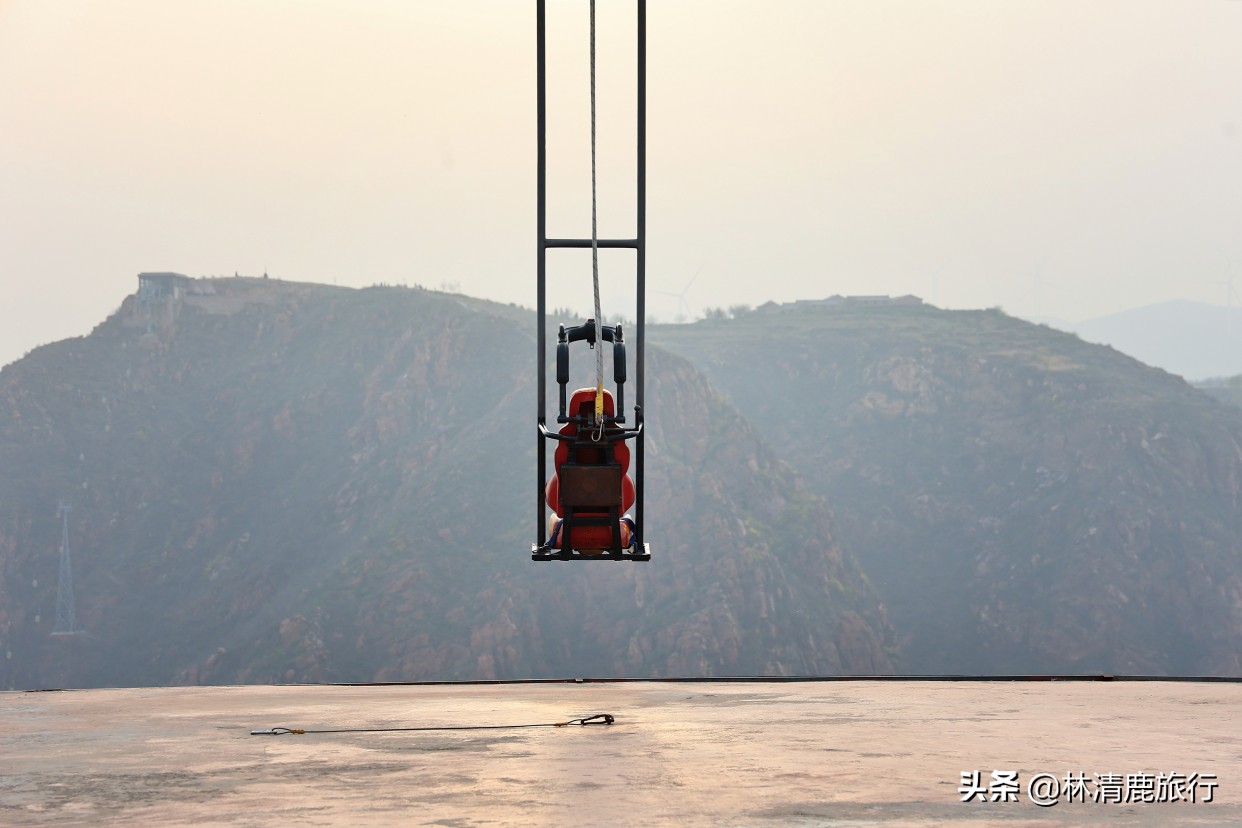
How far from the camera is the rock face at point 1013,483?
75.0 meters

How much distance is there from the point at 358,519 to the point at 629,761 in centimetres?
6888

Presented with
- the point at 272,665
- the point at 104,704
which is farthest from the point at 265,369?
the point at 104,704

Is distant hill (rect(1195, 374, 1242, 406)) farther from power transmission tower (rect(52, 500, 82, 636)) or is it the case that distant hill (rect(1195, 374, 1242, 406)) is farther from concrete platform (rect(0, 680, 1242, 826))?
concrete platform (rect(0, 680, 1242, 826))

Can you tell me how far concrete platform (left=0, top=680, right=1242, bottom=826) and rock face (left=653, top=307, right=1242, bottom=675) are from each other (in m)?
62.9

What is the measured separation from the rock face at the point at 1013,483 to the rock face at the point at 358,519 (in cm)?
710

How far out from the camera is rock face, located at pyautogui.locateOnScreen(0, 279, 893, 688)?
67.4m

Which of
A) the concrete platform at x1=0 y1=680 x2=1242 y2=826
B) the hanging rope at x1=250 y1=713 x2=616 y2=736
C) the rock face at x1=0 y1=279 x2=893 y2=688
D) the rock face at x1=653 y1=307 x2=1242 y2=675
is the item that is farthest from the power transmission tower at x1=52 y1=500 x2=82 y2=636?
the hanging rope at x1=250 y1=713 x2=616 y2=736

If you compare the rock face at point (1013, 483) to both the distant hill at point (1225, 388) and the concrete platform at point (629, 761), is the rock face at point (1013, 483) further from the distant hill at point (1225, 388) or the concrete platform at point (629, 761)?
the concrete platform at point (629, 761)

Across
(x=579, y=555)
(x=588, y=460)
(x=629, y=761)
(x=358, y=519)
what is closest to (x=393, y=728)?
(x=579, y=555)

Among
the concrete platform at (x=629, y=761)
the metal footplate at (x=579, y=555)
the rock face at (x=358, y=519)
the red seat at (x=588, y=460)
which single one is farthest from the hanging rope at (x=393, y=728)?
the rock face at (x=358, y=519)

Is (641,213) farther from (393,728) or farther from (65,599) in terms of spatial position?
(65,599)

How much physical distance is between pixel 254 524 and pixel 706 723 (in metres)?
70.3

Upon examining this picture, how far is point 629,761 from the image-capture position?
7934mm

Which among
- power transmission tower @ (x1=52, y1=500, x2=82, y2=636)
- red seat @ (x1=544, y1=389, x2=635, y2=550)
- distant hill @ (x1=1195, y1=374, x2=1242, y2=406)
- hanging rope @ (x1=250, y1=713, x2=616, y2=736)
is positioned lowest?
power transmission tower @ (x1=52, y1=500, x2=82, y2=636)
